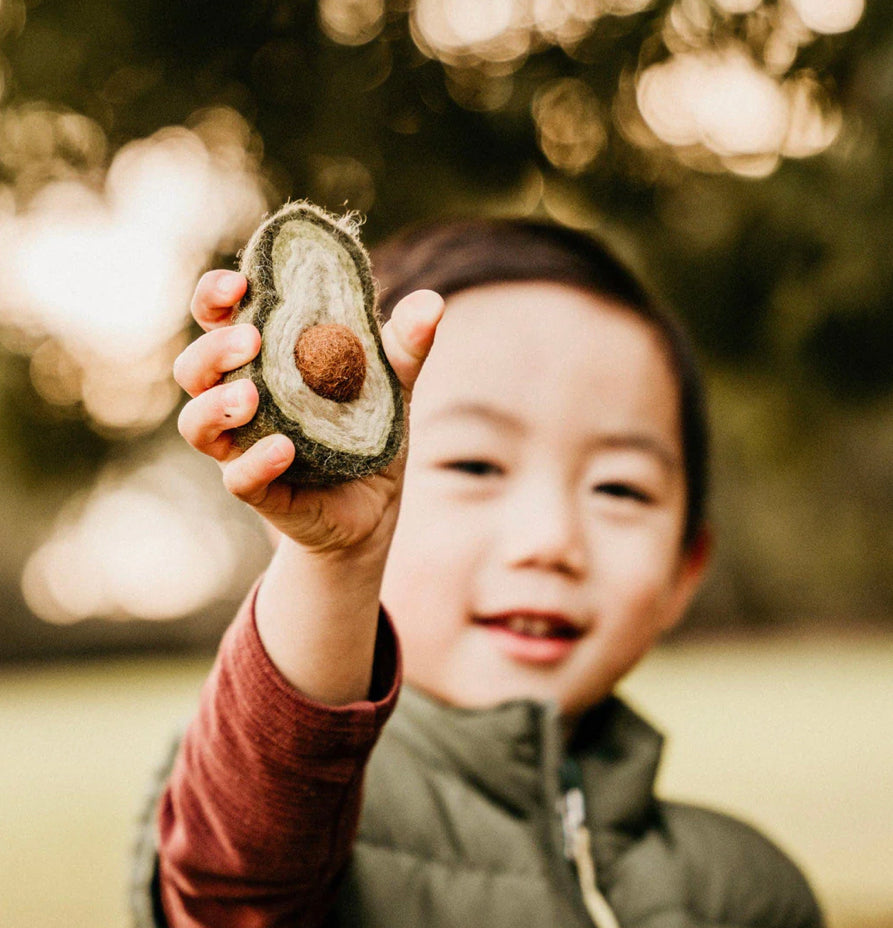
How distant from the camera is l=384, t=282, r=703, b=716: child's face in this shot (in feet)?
5.45

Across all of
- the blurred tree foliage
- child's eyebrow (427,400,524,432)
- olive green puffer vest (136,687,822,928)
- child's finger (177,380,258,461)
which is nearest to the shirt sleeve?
olive green puffer vest (136,687,822,928)

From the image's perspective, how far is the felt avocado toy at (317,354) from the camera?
962 millimetres

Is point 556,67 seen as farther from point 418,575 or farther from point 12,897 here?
point 12,897

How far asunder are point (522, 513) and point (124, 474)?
2.01m

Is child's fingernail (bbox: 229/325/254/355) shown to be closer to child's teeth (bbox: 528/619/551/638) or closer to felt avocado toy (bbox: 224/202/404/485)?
felt avocado toy (bbox: 224/202/404/485)

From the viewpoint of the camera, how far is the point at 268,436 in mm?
946

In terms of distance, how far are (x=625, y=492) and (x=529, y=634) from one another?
1.02 ft

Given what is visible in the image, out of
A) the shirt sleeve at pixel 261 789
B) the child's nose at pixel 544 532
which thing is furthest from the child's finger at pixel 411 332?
the child's nose at pixel 544 532

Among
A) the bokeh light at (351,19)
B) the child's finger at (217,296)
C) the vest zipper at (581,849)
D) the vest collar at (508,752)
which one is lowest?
the vest zipper at (581,849)

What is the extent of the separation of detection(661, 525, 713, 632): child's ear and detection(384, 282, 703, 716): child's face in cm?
19

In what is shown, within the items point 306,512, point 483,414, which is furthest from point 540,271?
point 306,512

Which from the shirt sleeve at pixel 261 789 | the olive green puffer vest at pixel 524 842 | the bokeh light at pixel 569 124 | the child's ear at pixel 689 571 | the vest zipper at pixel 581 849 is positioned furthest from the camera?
the bokeh light at pixel 569 124

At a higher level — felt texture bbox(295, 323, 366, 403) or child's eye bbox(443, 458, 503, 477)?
child's eye bbox(443, 458, 503, 477)

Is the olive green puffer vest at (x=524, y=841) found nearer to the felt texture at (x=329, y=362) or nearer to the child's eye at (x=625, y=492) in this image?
the child's eye at (x=625, y=492)
